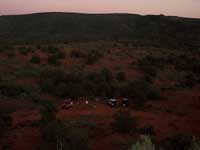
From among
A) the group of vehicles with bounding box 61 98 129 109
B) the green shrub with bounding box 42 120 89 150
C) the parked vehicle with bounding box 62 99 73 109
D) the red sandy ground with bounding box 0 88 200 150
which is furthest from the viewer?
the group of vehicles with bounding box 61 98 129 109

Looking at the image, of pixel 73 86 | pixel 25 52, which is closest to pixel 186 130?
pixel 73 86

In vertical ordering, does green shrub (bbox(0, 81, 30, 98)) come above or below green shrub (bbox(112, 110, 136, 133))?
below

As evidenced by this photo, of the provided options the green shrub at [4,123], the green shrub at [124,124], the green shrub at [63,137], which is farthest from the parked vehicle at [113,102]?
the green shrub at [63,137]

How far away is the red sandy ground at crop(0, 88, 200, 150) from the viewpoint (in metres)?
8.99

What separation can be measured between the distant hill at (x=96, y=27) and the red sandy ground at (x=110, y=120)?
4801cm

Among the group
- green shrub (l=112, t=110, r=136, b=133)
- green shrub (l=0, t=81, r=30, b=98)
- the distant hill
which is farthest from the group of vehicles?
the distant hill

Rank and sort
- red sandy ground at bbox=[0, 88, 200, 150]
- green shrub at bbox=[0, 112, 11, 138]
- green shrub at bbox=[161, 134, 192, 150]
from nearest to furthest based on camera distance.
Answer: green shrub at bbox=[161, 134, 192, 150]
red sandy ground at bbox=[0, 88, 200, 150]
green shrub at bbox=[0, 112, 11, 138]

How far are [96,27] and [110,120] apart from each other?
65367 millimetres

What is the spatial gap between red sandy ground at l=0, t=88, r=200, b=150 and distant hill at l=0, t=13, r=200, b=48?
48.0 m

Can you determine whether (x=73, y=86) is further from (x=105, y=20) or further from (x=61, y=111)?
(x=105, y=20)

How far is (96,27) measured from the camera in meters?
75.1

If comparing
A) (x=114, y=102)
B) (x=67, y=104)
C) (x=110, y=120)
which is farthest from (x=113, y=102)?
(x=110, y=120)

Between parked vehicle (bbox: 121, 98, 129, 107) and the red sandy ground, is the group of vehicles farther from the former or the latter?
the red sandy ground

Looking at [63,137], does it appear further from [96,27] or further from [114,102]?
[96,27]
